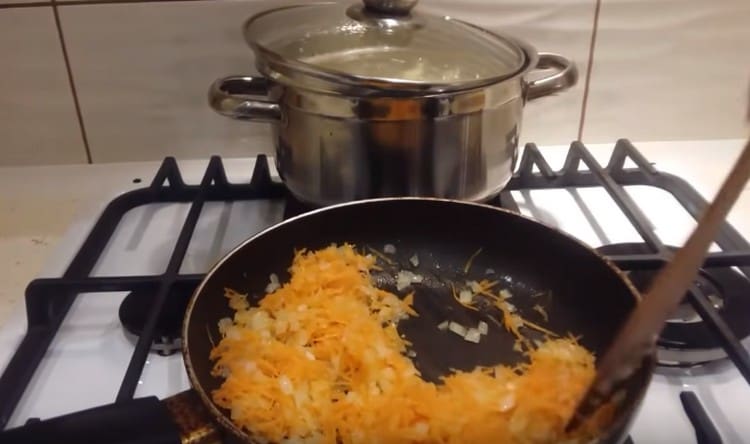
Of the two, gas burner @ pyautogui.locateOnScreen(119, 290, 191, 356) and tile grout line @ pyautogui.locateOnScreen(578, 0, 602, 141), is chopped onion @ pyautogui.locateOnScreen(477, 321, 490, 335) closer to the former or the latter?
gas burner @ pyautogui.locateOnScreen(119, 290, 191, 356)

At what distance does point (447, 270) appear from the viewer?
677 mm

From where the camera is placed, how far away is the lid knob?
68 centimetres

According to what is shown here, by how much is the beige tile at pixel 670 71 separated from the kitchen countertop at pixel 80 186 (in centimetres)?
2

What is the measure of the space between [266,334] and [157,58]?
0.40 m

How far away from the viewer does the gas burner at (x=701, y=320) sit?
55 cm

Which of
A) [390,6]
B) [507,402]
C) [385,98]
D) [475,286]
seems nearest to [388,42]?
[390,6]

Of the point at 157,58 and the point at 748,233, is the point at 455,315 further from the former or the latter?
the point at 157,58

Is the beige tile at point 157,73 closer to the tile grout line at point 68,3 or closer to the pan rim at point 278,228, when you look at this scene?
the tile grout line at point 68,3

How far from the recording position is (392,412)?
0.49 m

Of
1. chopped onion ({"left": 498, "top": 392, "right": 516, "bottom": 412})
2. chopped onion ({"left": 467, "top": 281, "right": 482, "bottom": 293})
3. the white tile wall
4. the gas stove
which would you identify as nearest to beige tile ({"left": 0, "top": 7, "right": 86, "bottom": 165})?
the white tile wall

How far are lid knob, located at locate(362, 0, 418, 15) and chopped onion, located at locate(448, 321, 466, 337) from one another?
292 mm

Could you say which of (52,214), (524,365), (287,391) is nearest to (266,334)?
(287,391)

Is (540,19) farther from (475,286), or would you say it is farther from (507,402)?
(507,402)

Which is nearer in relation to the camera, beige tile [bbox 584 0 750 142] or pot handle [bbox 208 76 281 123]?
pot handle [bbox 208 76 281 123]
